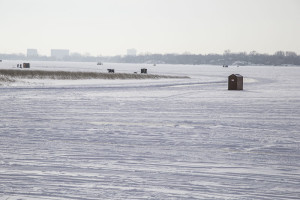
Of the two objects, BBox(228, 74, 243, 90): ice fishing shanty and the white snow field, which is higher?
BBox(228, 74, 243, 90): ice fishing shanty

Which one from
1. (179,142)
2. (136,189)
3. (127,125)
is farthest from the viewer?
(127,125)

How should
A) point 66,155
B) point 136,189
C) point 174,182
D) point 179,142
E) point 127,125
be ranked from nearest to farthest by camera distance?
1. point 136,189
2. point 174,182
3. point 66,155
4. point 179,142
5. point 127,125

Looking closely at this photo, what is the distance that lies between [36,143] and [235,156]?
13.3 ft

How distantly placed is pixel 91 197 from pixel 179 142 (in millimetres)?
4174

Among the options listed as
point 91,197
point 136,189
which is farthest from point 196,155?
point 91,197

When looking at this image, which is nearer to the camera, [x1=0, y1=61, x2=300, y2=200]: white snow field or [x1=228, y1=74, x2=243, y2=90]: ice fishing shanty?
[x1=0, y1=61, x2=300, y2=200]: white snow field

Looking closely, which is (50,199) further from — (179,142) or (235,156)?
(179,142)

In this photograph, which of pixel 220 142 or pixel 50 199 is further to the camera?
pixel 220 142

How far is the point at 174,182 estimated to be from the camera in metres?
5.82

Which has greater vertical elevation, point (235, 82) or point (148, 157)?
point (235, 82)

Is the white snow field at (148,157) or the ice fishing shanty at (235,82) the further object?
the ice fishing shanty at (235,82)

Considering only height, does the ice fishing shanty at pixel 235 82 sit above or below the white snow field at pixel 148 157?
above

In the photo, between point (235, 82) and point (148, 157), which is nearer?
point (148, 157)

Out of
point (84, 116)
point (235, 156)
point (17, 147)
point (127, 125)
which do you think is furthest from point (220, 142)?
point (84, 116)
